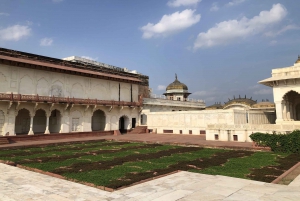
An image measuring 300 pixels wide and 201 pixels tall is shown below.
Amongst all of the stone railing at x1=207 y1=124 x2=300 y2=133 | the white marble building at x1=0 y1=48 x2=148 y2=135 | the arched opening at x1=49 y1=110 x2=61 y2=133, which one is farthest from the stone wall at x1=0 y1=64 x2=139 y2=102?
the stone railing at x1=207 y1=124 x2=300 y2=133

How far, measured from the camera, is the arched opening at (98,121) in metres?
32.0

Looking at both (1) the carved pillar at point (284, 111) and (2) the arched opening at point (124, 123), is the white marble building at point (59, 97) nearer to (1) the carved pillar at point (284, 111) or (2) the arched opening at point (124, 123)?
(2) the arched opening at point (124, 123)

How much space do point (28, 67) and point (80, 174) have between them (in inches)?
746

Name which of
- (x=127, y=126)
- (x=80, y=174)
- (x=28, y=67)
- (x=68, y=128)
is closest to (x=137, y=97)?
(x=127, y=126)

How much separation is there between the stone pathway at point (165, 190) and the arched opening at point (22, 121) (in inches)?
760

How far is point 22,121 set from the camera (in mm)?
25328

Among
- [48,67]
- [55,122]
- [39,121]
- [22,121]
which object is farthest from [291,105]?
[22,121]

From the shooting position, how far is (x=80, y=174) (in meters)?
8.49

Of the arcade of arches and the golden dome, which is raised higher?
the golden dome

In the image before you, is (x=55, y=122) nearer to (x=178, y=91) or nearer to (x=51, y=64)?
(x=51, y=64)

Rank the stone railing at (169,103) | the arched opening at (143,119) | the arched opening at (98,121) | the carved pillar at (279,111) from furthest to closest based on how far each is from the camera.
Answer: the stone railing at (169,103), the arched opening at (143,119), the arched opening at (98,121), the carved pillar at (279,111)

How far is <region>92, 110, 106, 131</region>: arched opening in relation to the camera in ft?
105

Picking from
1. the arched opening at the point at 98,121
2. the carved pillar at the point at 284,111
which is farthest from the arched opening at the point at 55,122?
the carved pillar at the point at 284,111

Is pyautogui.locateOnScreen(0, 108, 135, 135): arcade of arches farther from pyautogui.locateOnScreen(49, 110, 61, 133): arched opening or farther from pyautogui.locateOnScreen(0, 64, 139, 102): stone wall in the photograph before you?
pyautogui.locateOnScreen(0, 64, 139, 102): stone wall
